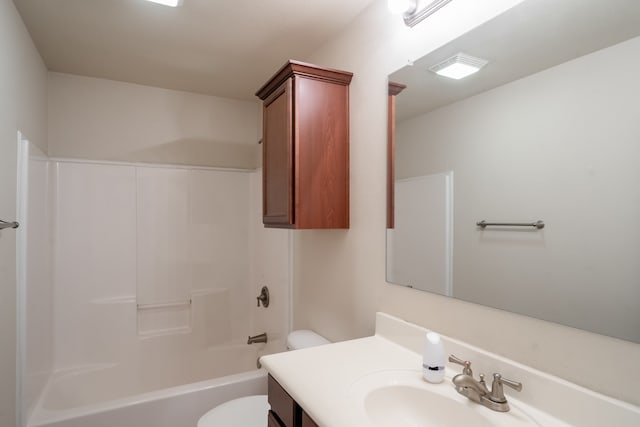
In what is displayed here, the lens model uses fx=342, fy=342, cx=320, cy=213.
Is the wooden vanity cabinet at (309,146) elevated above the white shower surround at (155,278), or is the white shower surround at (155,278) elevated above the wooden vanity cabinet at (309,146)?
the wooden vanity cabinet at (309,146)

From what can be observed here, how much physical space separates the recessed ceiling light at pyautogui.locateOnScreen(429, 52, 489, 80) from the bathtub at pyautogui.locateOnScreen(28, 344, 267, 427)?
1.91 meters

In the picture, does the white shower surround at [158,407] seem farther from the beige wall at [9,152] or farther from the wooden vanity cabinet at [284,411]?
the wooden vanity cabinet at [284,411]

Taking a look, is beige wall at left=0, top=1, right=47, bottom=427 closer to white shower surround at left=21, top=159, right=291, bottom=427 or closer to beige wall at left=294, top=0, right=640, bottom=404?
white shower surround at left=21, top=159, right=291, bottom=427

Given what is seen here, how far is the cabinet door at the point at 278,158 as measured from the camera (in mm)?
1565

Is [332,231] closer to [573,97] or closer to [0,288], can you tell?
[573,97]

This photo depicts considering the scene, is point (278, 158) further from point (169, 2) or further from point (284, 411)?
point (284, 411)

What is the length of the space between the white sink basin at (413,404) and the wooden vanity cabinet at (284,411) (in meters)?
0.17

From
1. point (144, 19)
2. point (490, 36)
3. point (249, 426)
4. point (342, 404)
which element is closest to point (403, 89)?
point (490, 36)

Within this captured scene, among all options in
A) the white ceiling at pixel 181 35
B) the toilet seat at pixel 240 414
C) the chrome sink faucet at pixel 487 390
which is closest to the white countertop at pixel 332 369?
the chrome sink faucet at pixel 487 390

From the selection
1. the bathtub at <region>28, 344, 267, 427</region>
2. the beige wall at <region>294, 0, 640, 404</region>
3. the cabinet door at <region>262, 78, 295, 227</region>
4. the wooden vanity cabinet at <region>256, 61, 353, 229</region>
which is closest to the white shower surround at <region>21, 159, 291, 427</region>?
the bathtub at <region>28, 344, 267, 427</region>

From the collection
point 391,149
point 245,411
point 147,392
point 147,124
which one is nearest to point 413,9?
point 391,149

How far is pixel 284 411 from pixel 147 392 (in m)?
1.91

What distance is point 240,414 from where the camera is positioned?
5.52ft

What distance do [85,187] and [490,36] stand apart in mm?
2698
